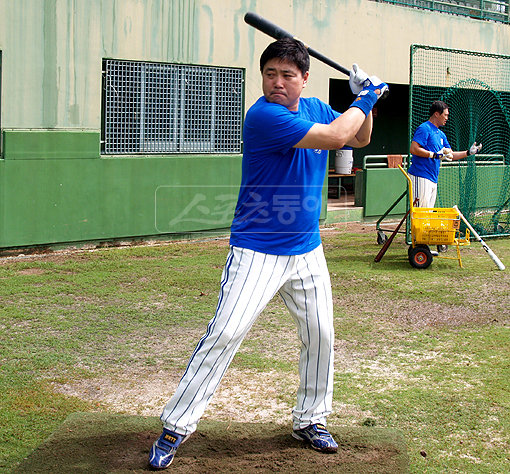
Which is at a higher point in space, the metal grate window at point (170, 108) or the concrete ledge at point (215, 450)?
the metal grate window at point (170, 108)

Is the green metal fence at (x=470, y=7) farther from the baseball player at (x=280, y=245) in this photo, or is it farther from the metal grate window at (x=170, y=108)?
the baseball player at (x=280, y=245)

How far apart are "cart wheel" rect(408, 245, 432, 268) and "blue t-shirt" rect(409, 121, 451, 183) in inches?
49.8

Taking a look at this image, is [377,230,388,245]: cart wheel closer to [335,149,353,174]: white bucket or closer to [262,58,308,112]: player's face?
[335,149,353,174]: white bucket


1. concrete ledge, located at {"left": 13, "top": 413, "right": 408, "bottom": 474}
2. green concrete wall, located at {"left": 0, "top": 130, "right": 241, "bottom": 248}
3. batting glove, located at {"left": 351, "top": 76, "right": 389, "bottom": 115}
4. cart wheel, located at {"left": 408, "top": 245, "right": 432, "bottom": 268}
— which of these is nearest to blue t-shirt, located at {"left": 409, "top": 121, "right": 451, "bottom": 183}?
cart wheel, located at {"left": 408, "top": 245, "right": 432, "bottom": 268}

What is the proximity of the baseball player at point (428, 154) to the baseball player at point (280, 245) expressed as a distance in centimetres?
647

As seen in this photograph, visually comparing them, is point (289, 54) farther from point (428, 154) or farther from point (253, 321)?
point (428, 154)

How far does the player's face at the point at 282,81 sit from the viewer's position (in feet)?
13.2

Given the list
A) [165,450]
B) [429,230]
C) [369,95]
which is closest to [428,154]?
[429,230]

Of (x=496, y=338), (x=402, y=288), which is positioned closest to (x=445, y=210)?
(x=402, y=288)

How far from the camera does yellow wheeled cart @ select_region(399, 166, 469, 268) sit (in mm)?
9750

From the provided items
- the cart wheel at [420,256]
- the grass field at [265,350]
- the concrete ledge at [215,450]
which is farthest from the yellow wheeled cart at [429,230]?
the concrete ledge at [215,450]

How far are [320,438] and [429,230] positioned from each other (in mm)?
5873

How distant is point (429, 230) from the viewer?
975 centimetres

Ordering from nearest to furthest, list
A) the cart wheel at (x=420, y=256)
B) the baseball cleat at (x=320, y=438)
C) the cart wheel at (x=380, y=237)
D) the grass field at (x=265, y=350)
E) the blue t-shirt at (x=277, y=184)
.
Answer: the blue t-shirt at (x=277, y=184)
the baseball cleat at (x=320, y=438)
the grass field at (x=265, y=350)
the cart wheel at (x=420, y=256)
the cart wheel at (x=380, y=237)
